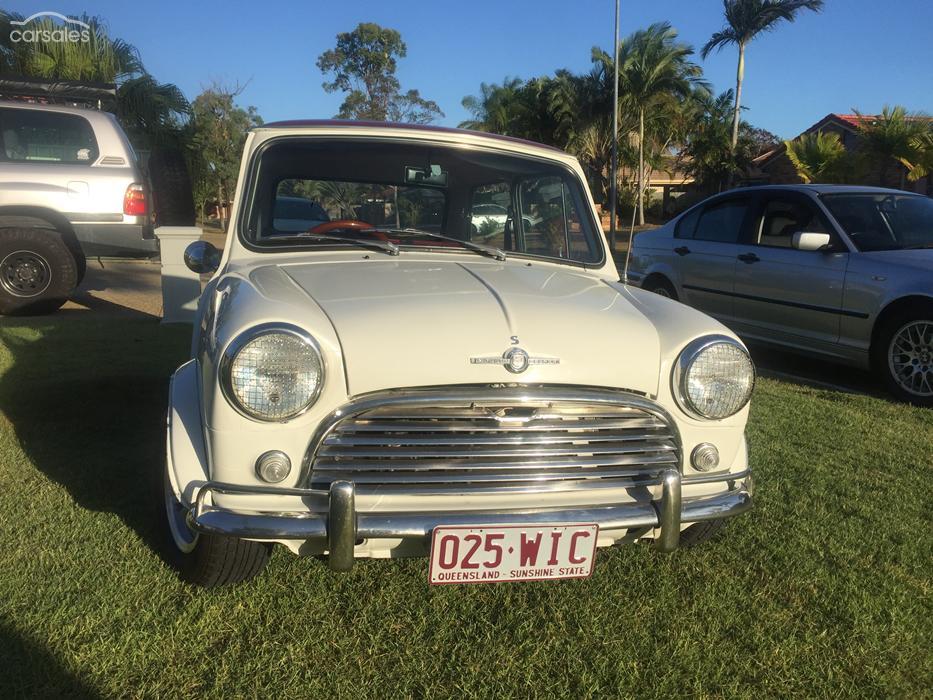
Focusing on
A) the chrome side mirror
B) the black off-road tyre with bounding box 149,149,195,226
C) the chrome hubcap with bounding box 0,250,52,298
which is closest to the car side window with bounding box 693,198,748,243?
the chrome side mirror

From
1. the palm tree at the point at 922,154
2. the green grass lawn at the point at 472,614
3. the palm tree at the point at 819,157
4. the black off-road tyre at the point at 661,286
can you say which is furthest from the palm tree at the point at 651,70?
the green grass lawn at the point at 472,614

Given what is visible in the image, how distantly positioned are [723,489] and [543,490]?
672 millimetres


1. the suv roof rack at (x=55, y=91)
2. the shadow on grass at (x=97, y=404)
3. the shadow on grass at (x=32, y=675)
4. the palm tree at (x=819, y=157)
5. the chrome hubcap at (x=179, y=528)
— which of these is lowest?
the shadow on grass at (x=32, y=675)

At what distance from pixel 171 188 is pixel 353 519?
77.8 feet

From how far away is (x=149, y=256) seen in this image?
7973 mm

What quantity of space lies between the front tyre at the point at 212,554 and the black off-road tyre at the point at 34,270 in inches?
232

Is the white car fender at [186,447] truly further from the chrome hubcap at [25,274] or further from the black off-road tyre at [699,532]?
the chrome hubcap at [25,274]

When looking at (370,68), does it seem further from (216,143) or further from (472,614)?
(472,614)

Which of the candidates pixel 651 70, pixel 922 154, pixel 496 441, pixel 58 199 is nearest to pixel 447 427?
pixel 496 441

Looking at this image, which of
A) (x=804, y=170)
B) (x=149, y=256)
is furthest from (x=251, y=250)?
(x=804, y=170)

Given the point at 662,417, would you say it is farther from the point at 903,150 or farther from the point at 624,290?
the point at 903,150

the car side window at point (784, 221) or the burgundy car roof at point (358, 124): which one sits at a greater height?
the burgundy car roof at point (358, 124)

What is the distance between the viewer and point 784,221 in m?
6.41

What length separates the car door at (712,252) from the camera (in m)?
6.69
